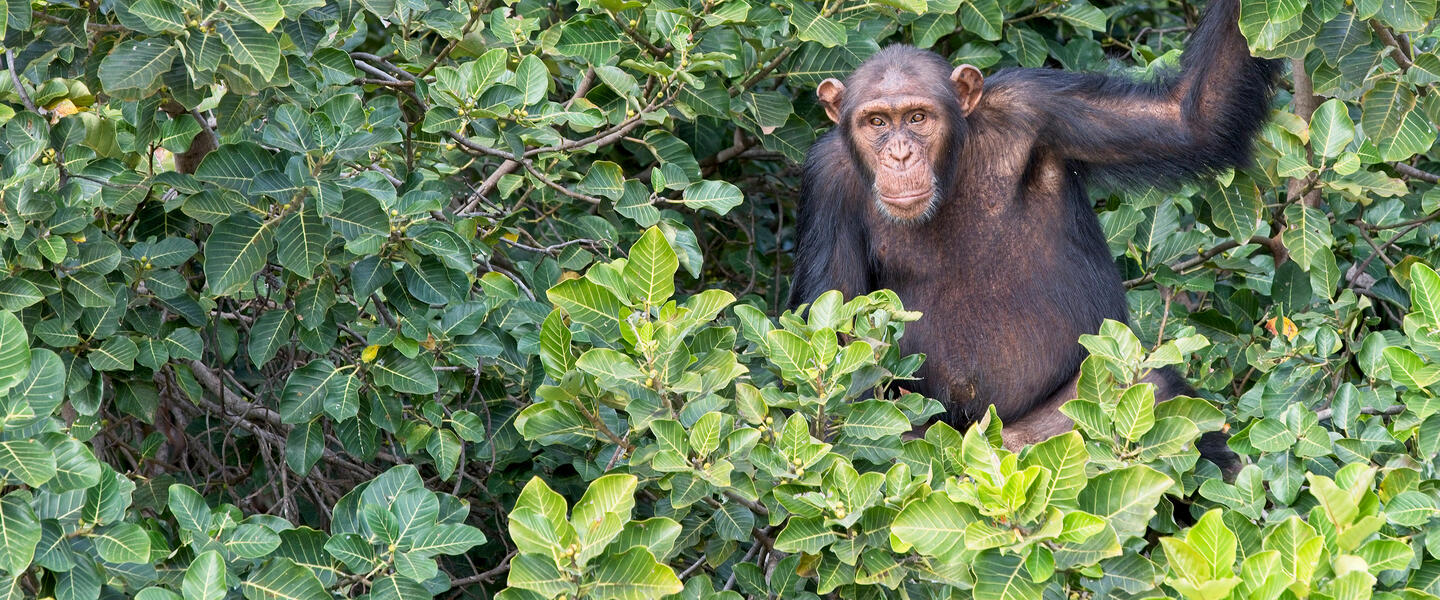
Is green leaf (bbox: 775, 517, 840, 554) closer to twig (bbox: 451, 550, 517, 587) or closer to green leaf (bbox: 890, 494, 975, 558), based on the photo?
green leaf (bbox: 890, 494, 975, 558)

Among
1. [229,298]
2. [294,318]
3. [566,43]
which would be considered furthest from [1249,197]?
[229,298]

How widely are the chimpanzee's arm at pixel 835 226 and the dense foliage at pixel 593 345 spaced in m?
0.26

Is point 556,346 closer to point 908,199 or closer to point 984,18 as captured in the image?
point 908,199

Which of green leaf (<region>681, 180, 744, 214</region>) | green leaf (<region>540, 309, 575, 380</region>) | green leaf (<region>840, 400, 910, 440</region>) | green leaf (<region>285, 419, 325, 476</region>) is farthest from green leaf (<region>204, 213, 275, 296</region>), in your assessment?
green leaf (<region>840, 400, 910, 440</region>)

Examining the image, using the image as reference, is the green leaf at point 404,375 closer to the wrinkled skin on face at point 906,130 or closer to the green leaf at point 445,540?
the green leaf at point 445,540

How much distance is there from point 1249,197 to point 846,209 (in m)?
→ 1.67

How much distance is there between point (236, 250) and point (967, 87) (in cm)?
303

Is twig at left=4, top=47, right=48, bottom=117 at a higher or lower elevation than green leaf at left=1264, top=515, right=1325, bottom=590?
lower

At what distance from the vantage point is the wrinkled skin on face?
19.3 feet

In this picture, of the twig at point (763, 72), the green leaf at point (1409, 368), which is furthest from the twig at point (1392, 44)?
the twig at point (763, 72)

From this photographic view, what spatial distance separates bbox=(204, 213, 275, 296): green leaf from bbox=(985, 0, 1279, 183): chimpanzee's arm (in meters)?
3.06

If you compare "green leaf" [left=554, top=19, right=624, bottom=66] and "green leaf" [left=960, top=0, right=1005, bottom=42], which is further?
"green leaf" [left=960, top=0, right=1005, bottom=42]

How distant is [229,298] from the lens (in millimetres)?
5738

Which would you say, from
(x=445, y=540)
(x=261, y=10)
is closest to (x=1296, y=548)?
(x=445, y=540)
